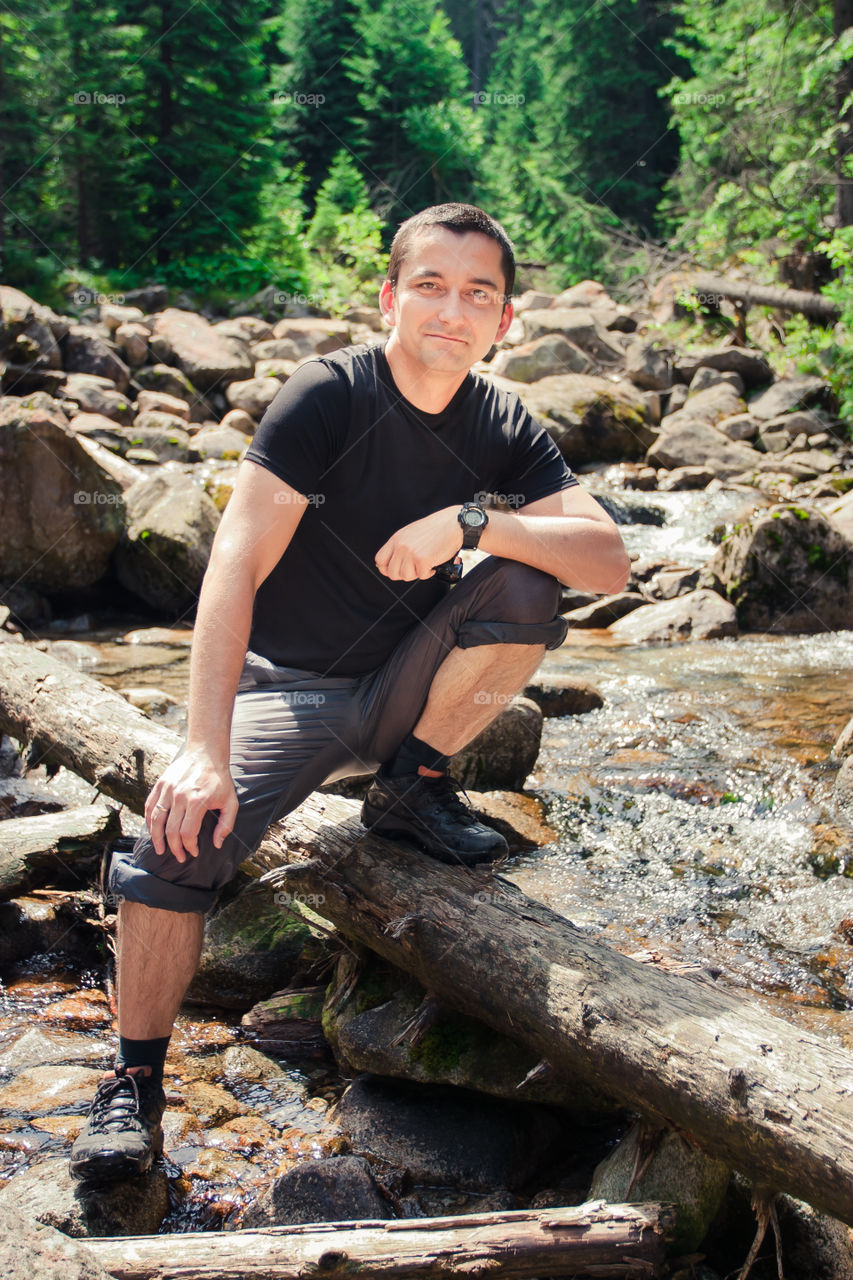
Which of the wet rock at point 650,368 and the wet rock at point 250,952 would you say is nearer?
the wet rock at point 250,952

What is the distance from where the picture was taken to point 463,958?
254 cm

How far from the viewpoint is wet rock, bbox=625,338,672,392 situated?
16844 millimetres

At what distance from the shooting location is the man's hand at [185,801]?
2.17 metres

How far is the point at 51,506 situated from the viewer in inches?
339

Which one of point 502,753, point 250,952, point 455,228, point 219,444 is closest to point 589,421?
point 219,444

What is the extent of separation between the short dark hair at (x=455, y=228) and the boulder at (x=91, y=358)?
1295 cm

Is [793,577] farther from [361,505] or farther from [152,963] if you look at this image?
[152,963]

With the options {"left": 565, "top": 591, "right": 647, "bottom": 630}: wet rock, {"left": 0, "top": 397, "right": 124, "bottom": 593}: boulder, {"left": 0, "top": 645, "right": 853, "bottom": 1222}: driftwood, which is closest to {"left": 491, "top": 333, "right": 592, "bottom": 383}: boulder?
{"left": 565, "top": 591, "right": 647, "bottom": 630}: wet rock

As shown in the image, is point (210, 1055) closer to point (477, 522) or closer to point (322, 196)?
point (477, 522)

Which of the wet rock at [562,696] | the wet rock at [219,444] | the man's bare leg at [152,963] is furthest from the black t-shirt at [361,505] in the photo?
the wet rock at [219,444]

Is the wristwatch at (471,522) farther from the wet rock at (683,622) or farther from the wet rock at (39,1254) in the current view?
the wet rock at (683,622)

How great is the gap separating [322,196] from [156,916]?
1018 inches

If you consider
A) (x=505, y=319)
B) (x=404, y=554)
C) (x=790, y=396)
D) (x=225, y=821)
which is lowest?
(x=225, y=821)

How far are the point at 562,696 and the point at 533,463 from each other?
347 centimetres
